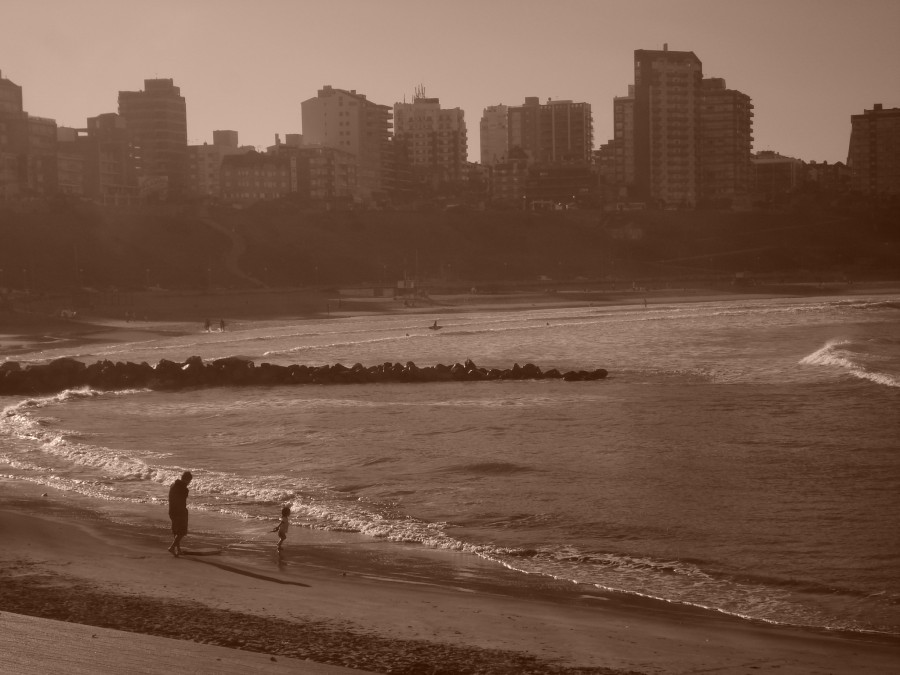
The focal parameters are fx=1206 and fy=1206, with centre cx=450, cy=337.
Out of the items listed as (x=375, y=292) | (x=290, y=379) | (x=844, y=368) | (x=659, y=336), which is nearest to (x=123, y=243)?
(x=375, y=292)

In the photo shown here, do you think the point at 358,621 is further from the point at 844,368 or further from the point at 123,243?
the point at 123,243

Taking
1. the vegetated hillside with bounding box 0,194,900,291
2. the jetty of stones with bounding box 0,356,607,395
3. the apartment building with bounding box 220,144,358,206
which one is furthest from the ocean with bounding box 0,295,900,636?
the apartment building with bounding box 220,144,358,206

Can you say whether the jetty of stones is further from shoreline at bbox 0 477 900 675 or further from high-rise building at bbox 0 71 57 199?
high-rise building at bbox 0 71 57 199

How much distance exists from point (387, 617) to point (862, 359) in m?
33.8

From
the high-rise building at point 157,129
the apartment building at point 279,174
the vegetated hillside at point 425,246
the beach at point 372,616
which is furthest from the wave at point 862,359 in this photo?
the high-rise building at point 157,129

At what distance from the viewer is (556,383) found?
127ft

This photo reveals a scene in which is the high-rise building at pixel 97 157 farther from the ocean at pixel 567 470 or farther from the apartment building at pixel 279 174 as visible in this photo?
the ocean at pixel 567 470

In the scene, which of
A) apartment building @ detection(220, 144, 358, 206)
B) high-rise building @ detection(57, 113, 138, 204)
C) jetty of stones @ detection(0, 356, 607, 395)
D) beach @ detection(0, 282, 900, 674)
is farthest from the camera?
apartment building @ detection(220, 144, 358, 206)

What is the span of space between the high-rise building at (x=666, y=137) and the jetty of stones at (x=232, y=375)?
152 metres

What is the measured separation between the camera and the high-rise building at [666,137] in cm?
19338

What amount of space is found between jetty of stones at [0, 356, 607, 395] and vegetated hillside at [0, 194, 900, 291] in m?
58.2

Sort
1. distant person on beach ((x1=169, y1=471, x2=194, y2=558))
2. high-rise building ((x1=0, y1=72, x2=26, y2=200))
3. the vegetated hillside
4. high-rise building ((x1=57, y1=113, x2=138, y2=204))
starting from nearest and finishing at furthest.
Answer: distant person on beach ((x1=169, y1=471, x2=194, y2=558))
the vegetated hillside
high-rise building ((x1=0, y1=72, x2=26, y2=200))
high-rise building ((x1=57, y1=113, x2=138, y2=204))

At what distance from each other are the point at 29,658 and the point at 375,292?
304 feet

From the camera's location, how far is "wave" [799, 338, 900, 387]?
121ft
